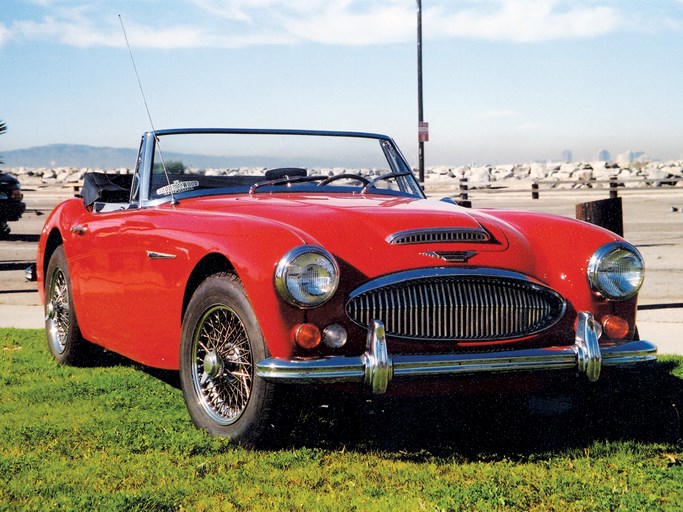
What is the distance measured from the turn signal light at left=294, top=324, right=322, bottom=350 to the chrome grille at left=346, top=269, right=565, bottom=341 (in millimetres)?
152

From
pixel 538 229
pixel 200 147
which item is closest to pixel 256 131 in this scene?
pixel 200 147

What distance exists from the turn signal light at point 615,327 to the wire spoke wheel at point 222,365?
1.55 m

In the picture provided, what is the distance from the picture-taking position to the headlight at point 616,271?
429cm

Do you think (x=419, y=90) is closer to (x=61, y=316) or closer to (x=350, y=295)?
(x=61, y=316)

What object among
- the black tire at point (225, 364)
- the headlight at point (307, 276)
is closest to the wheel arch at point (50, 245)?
the black tire at point (225, 364)

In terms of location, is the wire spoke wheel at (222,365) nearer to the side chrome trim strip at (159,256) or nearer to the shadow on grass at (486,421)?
the shadow on grass at (486,421)

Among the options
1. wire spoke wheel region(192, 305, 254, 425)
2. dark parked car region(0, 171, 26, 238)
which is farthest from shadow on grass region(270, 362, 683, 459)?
dark parked car region(0, 171, 26, 238)

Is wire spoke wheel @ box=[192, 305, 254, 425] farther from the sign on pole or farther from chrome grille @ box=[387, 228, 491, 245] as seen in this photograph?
the sign on pole

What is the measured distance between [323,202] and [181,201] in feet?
2.87

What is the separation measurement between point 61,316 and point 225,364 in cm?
262

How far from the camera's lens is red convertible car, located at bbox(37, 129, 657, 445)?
3.83 metres

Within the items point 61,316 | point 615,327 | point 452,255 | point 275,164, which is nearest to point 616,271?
point 615,327

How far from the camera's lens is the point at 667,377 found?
18.7 ft

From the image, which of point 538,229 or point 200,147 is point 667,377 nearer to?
point 538,229
